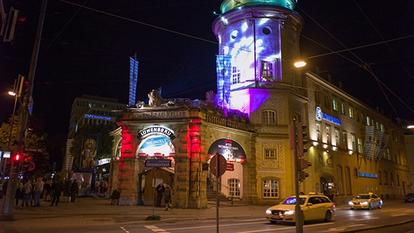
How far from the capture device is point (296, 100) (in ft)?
123

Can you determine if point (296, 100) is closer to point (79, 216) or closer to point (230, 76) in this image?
point (230, 76)

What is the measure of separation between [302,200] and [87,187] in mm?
29294

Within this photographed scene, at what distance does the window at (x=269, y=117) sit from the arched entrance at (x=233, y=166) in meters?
4.48

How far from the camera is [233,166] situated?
30.8 meters

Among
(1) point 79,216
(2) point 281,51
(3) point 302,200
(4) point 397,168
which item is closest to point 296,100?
(2) point 281,51

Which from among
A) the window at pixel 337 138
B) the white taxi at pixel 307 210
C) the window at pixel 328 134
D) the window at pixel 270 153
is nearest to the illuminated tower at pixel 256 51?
the window at pixel 270 153

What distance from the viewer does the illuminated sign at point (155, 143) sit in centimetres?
2919

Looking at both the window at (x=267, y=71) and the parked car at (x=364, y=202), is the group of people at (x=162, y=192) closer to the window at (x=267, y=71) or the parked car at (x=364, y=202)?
the window at (x=267, y=71)

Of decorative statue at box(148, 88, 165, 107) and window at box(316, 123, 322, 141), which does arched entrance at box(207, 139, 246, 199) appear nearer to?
decorative statue at box(148, 88, 165, 107)

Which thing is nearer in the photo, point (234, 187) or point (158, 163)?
point (158, 163)

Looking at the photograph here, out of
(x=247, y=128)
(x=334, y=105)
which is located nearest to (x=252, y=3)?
(x=247, y=128)

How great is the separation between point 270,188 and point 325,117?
14.1 metres

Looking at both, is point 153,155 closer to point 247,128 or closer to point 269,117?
point 247,128

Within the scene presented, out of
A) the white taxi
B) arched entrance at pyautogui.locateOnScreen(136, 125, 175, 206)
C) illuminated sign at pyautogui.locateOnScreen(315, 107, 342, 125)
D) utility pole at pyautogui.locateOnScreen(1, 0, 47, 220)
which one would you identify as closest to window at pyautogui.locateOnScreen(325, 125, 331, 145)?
illuminated sign at pyautogui.locateOnScreen(315, 107, 342, 125)
